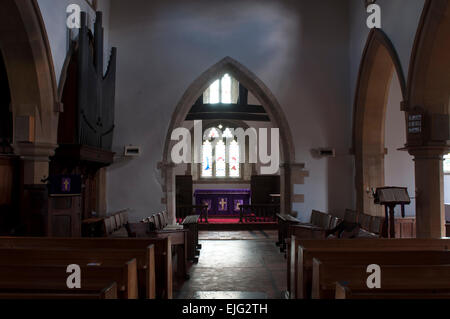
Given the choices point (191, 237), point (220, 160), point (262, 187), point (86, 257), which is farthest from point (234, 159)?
point (86, 257)

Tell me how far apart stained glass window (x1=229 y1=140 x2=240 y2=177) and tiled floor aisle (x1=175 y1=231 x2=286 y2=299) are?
5.85m

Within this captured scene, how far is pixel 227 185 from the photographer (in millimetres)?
13055

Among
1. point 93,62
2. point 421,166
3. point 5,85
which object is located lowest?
point 421,166

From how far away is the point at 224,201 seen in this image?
12.0 meters

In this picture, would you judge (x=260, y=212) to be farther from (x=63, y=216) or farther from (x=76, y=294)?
(x=76, y=294)

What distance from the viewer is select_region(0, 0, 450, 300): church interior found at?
134 inches

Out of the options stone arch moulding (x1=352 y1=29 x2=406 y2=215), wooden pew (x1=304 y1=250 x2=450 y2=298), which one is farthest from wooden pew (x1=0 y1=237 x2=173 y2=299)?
stone arch moulding (x1=352 y1=29 x2=406 y2=215)

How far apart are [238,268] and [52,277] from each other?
3.39m

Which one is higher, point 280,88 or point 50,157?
point 280,88

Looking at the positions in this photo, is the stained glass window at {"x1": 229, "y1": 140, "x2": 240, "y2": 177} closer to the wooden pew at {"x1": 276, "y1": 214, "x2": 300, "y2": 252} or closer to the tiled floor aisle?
the tiled floor aisle

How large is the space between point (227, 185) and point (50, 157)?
8.05 m

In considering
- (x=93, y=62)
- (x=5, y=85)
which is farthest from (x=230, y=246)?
(x=5, y=85)
